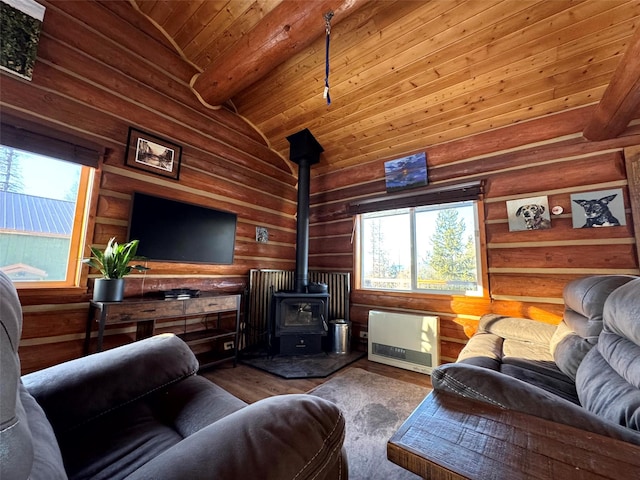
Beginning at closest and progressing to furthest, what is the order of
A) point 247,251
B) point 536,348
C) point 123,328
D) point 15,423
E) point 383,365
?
1. point 15,423
2. point 536,348
3. point 123,328
4. point 383,365
5. point 247,251

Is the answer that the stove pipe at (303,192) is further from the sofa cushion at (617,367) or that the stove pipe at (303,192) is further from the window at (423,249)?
the sofa cushion at (617,367)

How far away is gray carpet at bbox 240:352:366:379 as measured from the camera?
271 cm

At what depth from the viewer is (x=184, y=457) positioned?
0.51 metres

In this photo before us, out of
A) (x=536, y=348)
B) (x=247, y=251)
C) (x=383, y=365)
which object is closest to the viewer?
(x=536, y=348)

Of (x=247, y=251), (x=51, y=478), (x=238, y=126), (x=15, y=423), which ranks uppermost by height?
(x=238, y=126)

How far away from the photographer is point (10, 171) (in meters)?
1.97

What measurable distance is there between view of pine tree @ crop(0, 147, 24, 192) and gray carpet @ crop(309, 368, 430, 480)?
2.96 meters

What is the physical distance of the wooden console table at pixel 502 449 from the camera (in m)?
0.54

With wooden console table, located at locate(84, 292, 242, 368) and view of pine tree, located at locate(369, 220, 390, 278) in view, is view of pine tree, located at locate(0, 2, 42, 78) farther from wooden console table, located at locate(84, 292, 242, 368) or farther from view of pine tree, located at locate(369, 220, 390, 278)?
view of pine tree, located at locate(369, 220, 390, 278)

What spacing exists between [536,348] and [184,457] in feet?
8.05

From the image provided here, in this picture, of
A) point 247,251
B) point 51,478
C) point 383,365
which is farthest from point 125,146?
point 383,365

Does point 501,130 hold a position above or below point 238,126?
below

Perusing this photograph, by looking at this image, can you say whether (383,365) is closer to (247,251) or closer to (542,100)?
(247,251)

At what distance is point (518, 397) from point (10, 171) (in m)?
3.40
